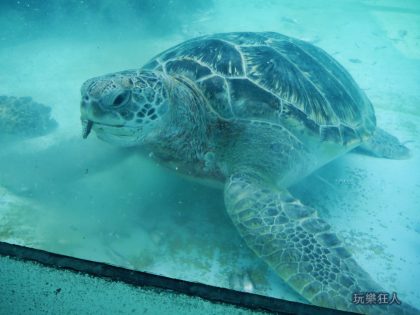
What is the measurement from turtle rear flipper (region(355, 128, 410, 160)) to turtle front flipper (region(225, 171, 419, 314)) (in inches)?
75.1

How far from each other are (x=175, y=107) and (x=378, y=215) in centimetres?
197

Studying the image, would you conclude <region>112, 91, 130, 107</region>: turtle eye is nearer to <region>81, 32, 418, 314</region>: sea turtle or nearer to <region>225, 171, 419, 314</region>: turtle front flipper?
<region>81, 32, 418, 314</region>: sea turtle

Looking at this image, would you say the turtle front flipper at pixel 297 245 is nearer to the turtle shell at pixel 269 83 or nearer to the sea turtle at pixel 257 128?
the sea turtle at pixel 257 128

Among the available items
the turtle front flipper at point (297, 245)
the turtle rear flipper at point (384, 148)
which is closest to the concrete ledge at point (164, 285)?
the turtle front flipper at point (297, 245)

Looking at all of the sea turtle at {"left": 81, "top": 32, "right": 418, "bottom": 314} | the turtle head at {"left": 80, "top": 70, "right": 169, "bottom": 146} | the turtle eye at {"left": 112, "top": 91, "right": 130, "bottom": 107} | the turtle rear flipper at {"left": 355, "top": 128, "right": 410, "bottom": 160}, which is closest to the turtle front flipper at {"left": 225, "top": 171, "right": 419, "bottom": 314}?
the sea turtle at {"left": 81, "top": 32, "right": 418, "bottom": 314}

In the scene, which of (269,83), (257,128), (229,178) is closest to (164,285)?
(229,178)

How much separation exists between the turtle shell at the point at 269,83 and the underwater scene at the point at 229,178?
2cm

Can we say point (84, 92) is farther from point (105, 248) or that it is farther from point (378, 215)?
point (378, 215)

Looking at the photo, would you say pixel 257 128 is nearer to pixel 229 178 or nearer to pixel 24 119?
pixel 229 178

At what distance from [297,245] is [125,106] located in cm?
140

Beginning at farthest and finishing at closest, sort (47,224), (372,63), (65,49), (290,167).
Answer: (372,63), (65,49), (290,167), (47,224)

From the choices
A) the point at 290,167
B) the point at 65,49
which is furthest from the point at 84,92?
the point at 65,49

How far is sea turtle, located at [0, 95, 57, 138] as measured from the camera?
3404 millimetres

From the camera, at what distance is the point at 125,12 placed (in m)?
8.12
